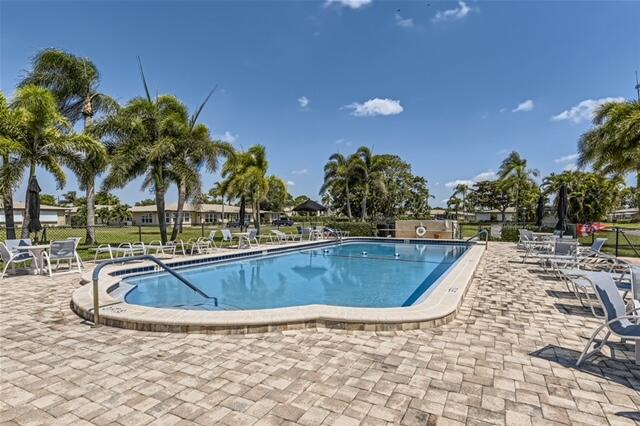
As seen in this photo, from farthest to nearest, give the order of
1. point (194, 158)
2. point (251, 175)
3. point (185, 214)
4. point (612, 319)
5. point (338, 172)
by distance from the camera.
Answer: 1. point (185, 214)
2. point (338, 172)
3. point (251, 175)
4. point (194, 158)
5. point (612, 319)

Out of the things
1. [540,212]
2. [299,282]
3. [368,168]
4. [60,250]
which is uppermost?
[368,168]

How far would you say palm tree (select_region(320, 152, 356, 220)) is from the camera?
92.4 feet

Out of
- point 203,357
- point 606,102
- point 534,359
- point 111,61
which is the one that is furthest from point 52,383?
point 606,102

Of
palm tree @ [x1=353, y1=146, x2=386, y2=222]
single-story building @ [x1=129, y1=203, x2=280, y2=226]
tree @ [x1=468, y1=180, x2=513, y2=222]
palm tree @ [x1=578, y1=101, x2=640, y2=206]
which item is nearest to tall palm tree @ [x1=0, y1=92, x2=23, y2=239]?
palm tree @ [x1=353, y1=146, x2=386, y2=222]

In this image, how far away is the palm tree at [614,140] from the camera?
1366 centimetres

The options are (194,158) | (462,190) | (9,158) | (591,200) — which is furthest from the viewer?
(462,190)

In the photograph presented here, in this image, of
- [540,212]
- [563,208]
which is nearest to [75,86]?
[563,208]

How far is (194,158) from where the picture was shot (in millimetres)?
15336

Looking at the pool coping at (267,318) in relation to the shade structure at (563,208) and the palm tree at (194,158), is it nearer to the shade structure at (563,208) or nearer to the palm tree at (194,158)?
the palm tree at (194,158)

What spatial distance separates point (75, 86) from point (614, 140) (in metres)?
23.8

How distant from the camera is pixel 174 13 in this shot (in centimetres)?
1135

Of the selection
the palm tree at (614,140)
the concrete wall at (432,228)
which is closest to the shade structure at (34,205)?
the concrete wall at (432,228)

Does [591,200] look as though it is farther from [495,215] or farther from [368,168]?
[495,215]

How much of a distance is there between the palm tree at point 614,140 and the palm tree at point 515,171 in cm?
1852
